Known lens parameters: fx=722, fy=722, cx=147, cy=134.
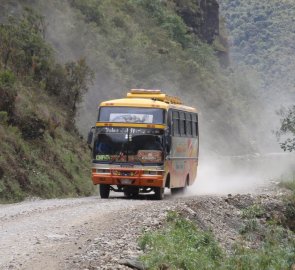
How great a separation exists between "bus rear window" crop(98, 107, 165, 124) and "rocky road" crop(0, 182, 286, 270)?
3037mm

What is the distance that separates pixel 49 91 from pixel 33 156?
33.5 ft

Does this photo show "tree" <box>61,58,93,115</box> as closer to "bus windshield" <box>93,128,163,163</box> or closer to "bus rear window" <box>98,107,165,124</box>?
"bus rear window" <box>98,107,165,124</box>

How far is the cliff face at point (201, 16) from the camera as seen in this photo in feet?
347

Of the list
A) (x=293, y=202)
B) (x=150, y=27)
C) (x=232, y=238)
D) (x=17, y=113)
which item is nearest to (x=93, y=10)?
(x=150, y=27)

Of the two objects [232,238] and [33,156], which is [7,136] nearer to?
[33,156]

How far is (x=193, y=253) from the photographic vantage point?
14.4 m

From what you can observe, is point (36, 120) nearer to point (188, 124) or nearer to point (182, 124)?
point (188, 124)

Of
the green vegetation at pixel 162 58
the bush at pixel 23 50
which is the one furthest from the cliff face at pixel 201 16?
the bush at pixel 23 50

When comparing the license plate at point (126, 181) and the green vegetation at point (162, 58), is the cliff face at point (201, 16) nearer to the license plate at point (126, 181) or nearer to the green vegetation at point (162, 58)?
the green vegetation at point (162, 58)

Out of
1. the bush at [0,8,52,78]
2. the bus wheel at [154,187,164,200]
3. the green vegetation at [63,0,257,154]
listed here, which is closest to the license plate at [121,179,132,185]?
the bus wheel at [154,187,164,200]

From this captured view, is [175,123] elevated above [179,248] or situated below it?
above

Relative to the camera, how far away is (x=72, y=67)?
41844 millimetres

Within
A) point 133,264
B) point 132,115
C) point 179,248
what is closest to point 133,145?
point 132,115

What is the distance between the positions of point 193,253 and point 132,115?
10.8 metres
